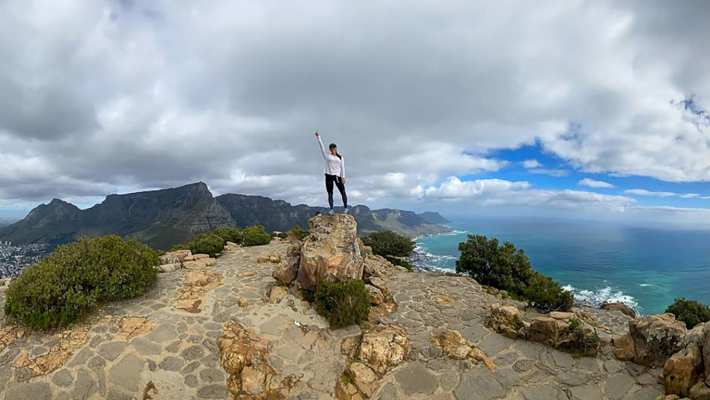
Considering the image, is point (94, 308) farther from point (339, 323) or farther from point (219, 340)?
point (339, 323)

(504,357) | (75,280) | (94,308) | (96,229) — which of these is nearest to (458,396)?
(504,357)

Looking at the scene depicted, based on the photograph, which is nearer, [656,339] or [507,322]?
[656,339]

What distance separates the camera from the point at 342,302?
9961mm

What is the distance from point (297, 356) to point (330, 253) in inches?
150

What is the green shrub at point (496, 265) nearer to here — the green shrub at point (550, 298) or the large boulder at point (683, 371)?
the green shrub at point (550, 298)

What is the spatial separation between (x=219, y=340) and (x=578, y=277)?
111 metres

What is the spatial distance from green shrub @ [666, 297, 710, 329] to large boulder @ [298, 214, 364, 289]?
22.3m

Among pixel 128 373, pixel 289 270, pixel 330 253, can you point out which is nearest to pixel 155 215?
pixel 289 270

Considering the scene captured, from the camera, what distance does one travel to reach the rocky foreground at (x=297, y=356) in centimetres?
709

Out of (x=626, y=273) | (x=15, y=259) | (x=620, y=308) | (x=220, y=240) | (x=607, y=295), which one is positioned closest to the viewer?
(x=620, y=308)

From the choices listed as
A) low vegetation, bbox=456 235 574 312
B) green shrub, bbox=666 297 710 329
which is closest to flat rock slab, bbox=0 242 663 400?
low vegetation, bbox=456 235 574 312

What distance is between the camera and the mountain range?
11100cm

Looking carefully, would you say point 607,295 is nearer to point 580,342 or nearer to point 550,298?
point 550,298

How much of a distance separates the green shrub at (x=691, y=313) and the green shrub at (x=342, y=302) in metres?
22.4
